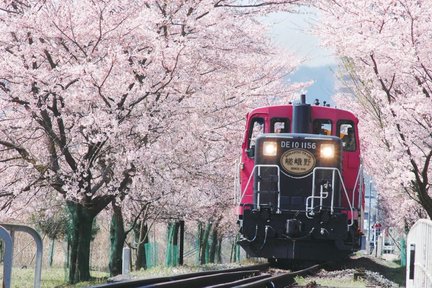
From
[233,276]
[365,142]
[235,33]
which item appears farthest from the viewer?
[365,142]

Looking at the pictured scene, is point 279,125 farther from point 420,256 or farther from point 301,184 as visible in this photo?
point 420,256

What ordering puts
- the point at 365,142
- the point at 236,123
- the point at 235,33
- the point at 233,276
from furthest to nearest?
1. the point at 365,142
2. the point at 236,123
3. the point at 235,33
4. the point at 233,276

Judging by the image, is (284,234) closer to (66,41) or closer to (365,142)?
(66,41)

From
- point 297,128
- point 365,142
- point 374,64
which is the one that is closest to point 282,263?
point 297,128

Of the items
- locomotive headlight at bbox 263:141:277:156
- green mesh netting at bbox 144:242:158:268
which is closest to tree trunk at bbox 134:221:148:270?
green mesh netting at bbox 144:242:158:268

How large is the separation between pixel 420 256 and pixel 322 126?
746cm

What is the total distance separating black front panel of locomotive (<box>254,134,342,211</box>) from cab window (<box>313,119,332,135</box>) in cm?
72

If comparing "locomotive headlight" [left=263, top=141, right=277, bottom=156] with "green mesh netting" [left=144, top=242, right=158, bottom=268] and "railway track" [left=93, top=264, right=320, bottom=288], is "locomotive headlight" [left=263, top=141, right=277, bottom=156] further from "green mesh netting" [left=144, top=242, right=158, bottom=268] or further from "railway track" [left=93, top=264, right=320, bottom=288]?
"green mesh netting" [left=144, top=242, right=158, bottom=268]

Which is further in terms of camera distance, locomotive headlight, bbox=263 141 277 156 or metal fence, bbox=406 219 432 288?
locomotive headlight, bbox=263 141 277 156

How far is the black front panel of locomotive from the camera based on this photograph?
1509cm

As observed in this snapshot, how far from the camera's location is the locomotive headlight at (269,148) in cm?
1525

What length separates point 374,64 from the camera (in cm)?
1870

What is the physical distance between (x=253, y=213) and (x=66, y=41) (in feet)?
19.7

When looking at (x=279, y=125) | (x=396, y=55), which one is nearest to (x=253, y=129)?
(x=279, y=125)
